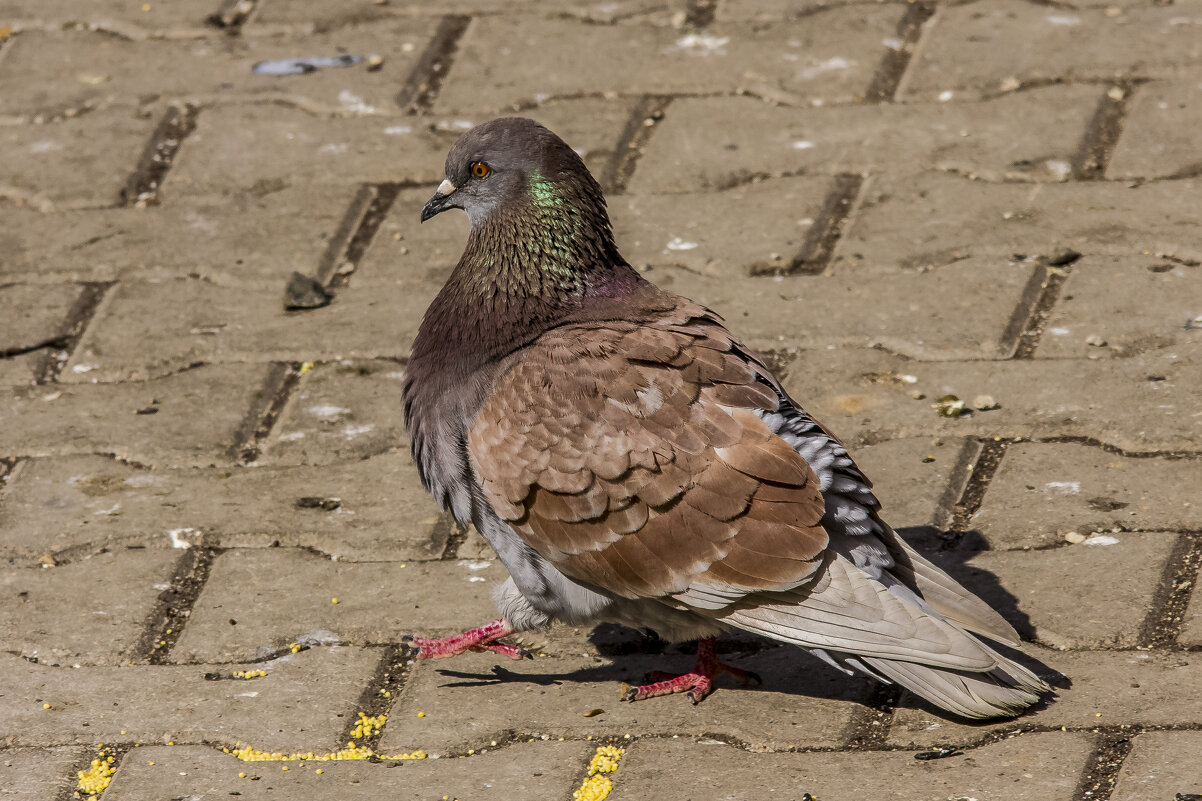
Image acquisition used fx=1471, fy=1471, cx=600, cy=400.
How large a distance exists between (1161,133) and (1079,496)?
1.96m

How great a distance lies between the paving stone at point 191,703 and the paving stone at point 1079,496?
1601mm

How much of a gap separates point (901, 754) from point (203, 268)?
122 inches

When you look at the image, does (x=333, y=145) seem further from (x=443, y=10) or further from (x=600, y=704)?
(x=600, y=704)

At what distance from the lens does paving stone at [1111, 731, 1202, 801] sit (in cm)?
272

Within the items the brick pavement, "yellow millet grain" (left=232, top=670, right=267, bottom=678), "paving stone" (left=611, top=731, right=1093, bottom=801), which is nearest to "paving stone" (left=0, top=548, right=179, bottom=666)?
the brick pavement

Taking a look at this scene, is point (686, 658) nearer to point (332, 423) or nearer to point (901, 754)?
point (901, 754)

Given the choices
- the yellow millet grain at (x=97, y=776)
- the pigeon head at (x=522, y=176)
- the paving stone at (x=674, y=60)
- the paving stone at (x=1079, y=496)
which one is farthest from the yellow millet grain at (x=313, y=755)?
the paving stone at (x=674, y=60)

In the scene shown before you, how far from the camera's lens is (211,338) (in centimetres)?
472

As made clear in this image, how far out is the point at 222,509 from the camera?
4012 millimetres

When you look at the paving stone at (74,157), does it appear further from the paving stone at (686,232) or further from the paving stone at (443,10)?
the paving stone at (686,232)

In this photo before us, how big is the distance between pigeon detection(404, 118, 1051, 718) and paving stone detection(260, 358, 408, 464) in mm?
745

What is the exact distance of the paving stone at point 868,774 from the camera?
2.82 metres

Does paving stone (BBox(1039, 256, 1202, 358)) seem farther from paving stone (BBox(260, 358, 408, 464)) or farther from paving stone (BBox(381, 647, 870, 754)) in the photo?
paving stone (BBox(260, 358, 408, 464))

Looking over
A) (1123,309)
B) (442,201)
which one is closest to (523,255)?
(442,201)
